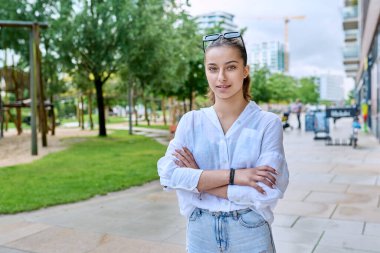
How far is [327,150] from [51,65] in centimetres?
1090

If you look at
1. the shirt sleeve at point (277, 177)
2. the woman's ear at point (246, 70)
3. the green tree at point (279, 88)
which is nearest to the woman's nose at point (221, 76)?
the woman's ear at point (246, 70)

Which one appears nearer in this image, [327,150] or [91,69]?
[327,150]

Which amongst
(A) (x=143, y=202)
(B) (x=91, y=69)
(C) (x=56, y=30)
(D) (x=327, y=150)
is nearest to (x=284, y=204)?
(A) (x=143, y=202)

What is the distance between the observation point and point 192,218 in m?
2.09

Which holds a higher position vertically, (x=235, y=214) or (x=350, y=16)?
(x=350, y=16)

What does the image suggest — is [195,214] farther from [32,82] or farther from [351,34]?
[351,34]

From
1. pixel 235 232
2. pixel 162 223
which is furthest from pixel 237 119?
pixel 162 223

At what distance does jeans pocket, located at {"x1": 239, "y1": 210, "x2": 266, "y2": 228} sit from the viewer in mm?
1968

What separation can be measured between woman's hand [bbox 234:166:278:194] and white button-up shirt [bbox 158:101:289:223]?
18 mm

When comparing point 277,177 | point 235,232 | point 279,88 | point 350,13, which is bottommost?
point 235,232

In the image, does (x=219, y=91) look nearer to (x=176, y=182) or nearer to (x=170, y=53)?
(x=176, y=182)

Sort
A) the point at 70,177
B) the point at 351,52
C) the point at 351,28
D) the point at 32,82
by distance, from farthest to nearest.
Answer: the point at 351,28
the point at 351,52
the point at 32,82
the point at 70,177

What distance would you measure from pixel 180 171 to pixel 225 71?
1.66 feet

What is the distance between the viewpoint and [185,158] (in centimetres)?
207
